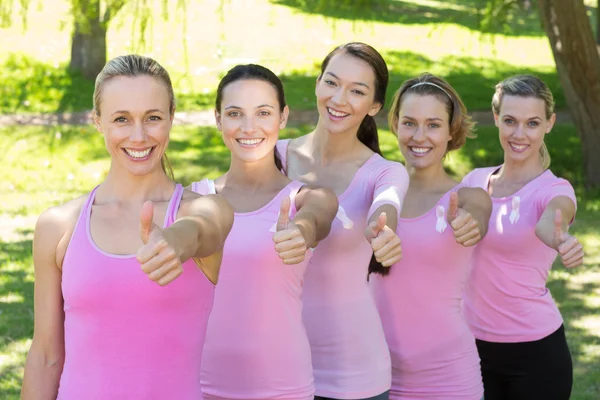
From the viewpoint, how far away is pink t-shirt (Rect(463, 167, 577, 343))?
4.16 meters

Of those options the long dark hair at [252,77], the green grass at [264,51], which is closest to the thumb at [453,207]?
the long dark hair at [252,77]

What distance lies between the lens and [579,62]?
10953 millimetres

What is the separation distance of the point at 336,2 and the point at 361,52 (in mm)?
5810

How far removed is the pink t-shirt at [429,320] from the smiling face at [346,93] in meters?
0.49

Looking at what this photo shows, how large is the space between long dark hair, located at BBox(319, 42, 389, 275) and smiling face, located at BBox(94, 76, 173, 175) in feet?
3.99

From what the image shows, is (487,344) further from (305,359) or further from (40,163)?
(40,163)

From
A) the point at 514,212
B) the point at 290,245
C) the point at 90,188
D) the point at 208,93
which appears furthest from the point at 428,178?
the point at 208,93

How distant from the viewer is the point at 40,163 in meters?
11.7

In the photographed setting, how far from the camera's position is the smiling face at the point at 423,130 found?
4043 millimetres

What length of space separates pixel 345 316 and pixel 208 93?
11538mm

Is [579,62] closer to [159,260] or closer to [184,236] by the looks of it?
[184,236]

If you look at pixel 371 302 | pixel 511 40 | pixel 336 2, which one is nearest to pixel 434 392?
pixel 371 302

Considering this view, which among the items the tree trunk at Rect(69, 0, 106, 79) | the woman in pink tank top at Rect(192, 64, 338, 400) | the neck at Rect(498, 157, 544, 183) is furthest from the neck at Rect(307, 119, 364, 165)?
the tree trunk at Rect(69, 0, 106, 79)

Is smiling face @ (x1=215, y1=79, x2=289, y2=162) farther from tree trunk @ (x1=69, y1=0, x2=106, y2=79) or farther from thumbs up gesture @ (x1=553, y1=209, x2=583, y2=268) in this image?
tree trunk @ (x1=69, y1=0, x2=106, y2=79)
